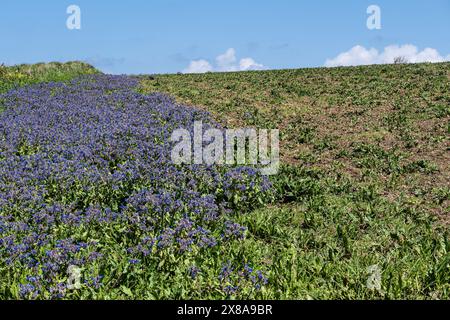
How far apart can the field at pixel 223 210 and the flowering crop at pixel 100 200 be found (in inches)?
1.2

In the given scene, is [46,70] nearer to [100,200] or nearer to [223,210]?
[100,200]

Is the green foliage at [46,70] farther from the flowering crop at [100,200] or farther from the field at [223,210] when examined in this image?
the flowering crop at [100,200]

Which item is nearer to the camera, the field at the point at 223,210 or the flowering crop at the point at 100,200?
the field at the point at 223,210

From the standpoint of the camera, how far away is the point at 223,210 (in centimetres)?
856

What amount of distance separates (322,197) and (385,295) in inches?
139

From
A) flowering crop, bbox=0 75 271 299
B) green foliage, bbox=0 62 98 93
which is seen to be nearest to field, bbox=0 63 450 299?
flowering crop, bbox=0 75 271 299

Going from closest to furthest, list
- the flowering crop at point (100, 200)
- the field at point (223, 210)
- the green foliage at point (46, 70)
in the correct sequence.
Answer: the field at point (223, 210) < the flowering crop at point (100, 200) < the green foliage at point (46, 70)

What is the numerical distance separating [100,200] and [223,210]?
232 cm

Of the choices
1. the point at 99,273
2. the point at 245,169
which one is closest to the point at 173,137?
the point at 245,169

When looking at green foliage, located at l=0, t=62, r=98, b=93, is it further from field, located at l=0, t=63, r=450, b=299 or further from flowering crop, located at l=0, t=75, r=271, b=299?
flowering crop, located at l=0, t=75, r=271, b=299

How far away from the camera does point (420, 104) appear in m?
17.7

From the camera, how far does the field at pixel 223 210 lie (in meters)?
6.00

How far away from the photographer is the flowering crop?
6.32 m

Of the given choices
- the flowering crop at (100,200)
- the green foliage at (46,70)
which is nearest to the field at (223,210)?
the flowering crop at (100,200)
